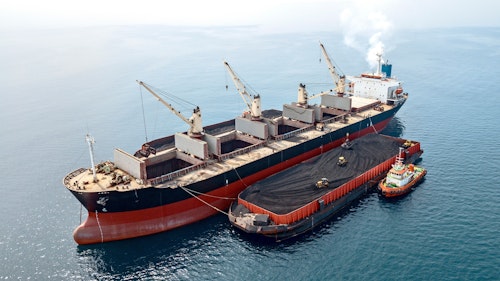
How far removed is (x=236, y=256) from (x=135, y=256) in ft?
30.7

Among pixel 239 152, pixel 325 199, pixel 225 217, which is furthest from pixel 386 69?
pixel 225 217

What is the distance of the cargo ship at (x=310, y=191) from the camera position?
35.3m

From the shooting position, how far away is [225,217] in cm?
4022

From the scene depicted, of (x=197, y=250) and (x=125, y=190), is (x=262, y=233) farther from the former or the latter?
(x=125, y=190)

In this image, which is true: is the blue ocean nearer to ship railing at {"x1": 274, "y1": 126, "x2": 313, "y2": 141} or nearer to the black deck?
the black deck

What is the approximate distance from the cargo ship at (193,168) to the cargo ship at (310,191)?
278cm

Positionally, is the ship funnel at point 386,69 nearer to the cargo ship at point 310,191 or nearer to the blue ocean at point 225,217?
the blue ocean at point 225,217

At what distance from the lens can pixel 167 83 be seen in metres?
112

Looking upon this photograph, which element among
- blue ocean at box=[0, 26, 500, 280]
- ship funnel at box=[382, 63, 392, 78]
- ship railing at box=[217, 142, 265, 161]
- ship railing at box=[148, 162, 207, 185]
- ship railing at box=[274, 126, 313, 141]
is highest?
ship funnel at box=[382, 63, 392, 78]

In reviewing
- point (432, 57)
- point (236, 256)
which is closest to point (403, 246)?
point (236, 256)

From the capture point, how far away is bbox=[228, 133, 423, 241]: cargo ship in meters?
35.3

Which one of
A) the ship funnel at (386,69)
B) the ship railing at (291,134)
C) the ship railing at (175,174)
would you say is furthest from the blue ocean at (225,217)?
the ship railing at (291,134)

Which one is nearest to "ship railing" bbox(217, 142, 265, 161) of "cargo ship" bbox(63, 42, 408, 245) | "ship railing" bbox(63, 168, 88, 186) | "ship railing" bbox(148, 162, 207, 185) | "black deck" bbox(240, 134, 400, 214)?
"cargo ship" bbox(63, 42, 408, 245)

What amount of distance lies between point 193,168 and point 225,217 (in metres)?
6.52
